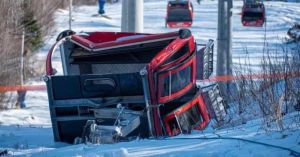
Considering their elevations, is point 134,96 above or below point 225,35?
above

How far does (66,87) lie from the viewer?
1080cm

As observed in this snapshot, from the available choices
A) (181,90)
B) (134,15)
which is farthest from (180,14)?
(181,90)

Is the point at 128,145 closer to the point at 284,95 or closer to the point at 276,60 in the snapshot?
the point at 284,95

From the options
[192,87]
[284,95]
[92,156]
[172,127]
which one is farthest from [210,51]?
[92,156]

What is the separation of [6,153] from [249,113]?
345 centimetres

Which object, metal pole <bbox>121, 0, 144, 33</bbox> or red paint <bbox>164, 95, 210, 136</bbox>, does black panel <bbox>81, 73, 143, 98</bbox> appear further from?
metal pole <bbox>121, 0, 144, 33</bbox>

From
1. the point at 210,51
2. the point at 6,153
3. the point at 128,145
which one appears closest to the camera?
the point at 128,145

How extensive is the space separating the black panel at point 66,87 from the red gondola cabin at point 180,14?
20.1 metres

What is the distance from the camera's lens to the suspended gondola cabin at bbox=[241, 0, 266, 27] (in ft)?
99.8

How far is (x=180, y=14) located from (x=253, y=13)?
9.53 feet

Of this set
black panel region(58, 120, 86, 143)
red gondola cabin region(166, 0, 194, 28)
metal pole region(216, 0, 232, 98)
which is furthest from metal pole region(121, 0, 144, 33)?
red gondola cabin region(166, 0, 194, 28)

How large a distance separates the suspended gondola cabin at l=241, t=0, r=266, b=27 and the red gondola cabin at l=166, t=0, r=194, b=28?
217 cm

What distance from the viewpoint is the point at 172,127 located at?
10.8m

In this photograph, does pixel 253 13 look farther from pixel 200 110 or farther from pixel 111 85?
pixel 111 85
